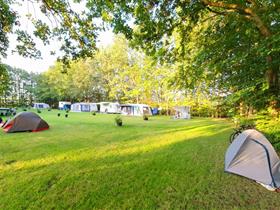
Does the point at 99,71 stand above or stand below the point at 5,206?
above

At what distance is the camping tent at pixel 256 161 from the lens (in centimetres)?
482

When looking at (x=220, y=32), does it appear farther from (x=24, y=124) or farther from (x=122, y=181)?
(x=24, y=124)

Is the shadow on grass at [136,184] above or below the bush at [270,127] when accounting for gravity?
below

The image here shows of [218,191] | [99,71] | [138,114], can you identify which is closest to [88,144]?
[218,191]

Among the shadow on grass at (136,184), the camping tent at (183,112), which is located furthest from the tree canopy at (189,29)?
the camping tent at (183,112)

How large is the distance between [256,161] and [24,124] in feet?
40.6

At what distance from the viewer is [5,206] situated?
3.73 meters

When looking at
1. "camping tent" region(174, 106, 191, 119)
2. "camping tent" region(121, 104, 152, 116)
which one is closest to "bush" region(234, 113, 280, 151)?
"camping tent" region(174, 106, 191, 119)

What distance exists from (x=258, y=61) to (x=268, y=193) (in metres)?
4.03

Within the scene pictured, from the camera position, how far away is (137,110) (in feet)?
103

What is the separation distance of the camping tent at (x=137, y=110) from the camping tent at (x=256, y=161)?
25.0 metres

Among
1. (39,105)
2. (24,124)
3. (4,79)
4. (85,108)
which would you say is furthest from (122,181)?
(39,105)

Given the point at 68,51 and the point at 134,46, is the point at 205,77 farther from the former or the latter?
the point at 68,51

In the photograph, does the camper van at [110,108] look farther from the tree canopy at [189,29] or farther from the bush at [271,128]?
the bush at [271,128]
